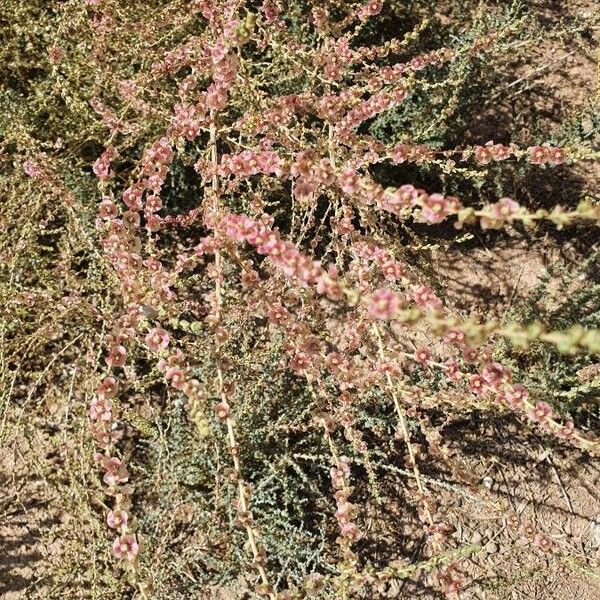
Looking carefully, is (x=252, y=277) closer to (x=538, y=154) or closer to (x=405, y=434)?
(x=405, y=434)

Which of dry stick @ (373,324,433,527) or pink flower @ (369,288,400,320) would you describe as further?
dry stick @ (373,324,433,527)

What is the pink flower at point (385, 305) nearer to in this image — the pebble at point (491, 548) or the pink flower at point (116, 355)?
the pink flower at point (116, 355)

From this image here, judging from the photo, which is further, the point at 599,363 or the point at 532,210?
the point at 532,210

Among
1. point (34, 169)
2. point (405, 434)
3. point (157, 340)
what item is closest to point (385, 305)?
point (157, 340)

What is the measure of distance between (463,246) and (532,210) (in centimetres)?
41

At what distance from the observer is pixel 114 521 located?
1740mm

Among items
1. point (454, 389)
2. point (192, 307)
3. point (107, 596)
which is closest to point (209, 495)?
point (107, 596)

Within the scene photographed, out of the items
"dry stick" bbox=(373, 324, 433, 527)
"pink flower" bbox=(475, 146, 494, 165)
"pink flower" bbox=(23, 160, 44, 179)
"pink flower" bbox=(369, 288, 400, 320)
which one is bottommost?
"dry stick" bbox=(373, 324, 433, 527)

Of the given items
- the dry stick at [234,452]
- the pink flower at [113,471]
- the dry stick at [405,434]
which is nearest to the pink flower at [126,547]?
the pink flower at [113,471]

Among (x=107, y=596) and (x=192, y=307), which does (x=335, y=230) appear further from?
(x=107, y=596)

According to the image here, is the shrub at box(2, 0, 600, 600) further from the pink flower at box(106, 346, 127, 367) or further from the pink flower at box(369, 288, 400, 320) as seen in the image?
the pink flower at box(369, 288, 400, 320)

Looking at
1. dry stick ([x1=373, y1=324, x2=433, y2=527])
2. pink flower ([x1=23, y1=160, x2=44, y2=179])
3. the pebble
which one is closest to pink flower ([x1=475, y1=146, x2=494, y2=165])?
dry stick ([x1=373, y1=324, x2=433, y2=527])

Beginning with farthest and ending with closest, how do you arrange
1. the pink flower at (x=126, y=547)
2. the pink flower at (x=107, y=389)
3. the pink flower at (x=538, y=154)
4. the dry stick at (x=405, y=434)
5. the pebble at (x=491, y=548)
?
1. the pebble at (x=491, y=548)
2. the dry stick at (x=405, y=434)
3. the pink flower at (x=538, y=154)
4. the pink flower at (x=107, y=389)
5. the pink flower at (x=126, y=547)

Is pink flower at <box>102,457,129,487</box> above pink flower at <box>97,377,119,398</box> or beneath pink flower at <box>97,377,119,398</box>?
beneath
